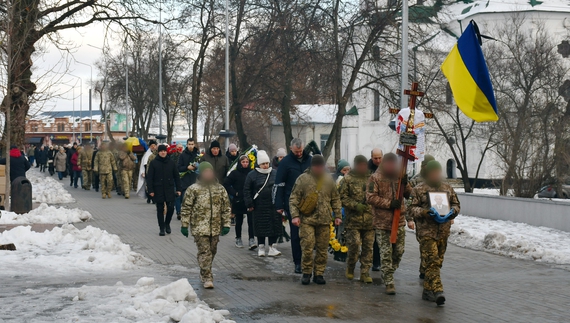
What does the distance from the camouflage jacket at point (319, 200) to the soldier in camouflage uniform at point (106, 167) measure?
17190 mm

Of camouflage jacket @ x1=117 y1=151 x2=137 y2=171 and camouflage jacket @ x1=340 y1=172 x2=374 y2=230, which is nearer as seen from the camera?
camouflage jacket @ x1=340 y1=172 x2=374 y2=230

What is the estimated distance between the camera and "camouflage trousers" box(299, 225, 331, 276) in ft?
33.7

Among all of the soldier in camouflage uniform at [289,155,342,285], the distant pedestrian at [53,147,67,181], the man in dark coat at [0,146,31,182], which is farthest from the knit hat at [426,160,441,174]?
the distant pedestrian at [53,147,67,181]

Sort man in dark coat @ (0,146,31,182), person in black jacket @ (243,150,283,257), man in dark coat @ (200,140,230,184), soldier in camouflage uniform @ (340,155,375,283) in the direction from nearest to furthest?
soldier in camouflage uniform @ (340,155,375,283), person in black jacket @ (243,150,283,257), man in dark coat @ (200,140,230,184), man in dark coat @ (0,146,31,182)

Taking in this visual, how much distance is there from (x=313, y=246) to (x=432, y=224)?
6.16 ft

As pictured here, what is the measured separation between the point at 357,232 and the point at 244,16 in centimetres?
2347

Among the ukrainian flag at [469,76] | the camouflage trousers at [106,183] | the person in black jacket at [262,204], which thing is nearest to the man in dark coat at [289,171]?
the person in black jacket at [262,204]

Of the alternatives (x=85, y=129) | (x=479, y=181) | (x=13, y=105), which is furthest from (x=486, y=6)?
(x=85, y=129)

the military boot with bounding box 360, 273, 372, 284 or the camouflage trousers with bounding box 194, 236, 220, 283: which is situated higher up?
the camouflage trousers with bounding box 194, 236, 220, 283

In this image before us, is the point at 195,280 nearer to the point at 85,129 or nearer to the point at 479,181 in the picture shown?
the point at 479,181

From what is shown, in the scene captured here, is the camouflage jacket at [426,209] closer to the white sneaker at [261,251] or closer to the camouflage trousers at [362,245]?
the camouflage trousers at [362,245]

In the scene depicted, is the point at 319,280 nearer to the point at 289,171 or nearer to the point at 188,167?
the point at 289,171

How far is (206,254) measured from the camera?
393 inches

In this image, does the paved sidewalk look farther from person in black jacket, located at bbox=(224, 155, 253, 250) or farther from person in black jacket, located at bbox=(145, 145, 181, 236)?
person in black jacket, located at bbox=(145, 145, 181, 236)
